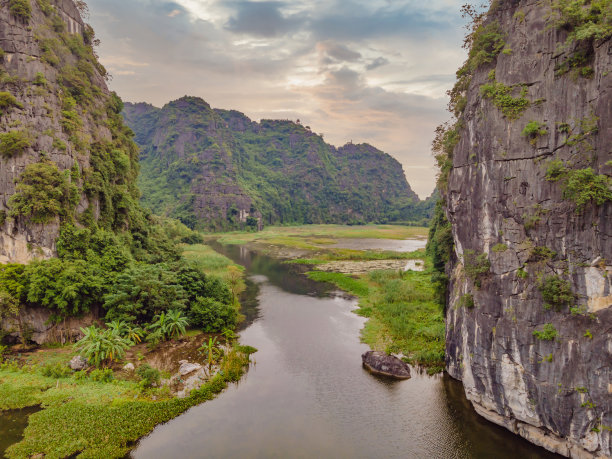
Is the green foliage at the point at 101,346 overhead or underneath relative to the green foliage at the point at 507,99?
underneath

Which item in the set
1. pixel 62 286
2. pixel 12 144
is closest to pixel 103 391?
pixel 62 286

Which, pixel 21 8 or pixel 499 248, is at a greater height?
pixel 21 8

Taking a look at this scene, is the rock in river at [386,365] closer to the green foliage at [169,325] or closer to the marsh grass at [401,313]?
the marsh grass at [401,313]

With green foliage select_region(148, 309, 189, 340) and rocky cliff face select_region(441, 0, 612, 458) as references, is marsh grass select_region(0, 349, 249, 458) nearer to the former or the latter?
green foliage select_region(148, 309, 189, 340)

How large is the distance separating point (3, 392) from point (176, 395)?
8.66m

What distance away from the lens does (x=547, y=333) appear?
13422 millimetres

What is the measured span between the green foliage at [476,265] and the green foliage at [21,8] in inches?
1536

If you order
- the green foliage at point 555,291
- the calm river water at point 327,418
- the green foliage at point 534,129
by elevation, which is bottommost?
the calm river water at point 327,418

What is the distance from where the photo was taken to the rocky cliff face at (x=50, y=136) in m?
25.3

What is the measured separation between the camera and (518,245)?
47.7 feet

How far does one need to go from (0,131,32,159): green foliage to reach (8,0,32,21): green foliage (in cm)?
1140

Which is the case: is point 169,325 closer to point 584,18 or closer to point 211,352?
point 211,352

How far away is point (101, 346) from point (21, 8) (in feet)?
95.3

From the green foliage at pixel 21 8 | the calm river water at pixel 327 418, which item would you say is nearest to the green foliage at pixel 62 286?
the calm river water at pixel 327 418
